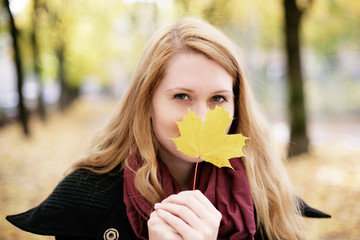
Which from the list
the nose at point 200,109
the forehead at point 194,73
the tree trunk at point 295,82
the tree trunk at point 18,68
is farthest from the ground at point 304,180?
the nose at point 200,109

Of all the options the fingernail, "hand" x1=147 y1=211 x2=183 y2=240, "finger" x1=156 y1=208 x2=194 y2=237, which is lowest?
"hand" x1=147 y1=211 x2=183 y2=240

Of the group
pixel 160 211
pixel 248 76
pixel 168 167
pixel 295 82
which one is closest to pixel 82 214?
pixel 168 167

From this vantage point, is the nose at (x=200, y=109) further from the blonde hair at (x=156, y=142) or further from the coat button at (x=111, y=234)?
the coat button at (x=111, y=234)

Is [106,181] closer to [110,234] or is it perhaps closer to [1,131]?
[110,234]

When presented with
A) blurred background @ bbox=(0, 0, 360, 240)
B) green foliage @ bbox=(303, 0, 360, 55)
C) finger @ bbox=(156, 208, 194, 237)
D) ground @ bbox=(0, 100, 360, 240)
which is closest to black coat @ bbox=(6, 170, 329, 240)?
blurred background @ bbox=(0, 0, 360, 240)

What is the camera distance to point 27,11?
12.6 meters

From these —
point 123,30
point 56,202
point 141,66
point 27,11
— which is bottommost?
point 56,202

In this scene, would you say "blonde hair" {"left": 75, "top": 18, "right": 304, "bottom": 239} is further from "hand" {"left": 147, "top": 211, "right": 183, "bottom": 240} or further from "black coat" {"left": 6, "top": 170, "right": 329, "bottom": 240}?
"hand" {"left": 147, "top": 211, "right": 183, "bottom": 240}

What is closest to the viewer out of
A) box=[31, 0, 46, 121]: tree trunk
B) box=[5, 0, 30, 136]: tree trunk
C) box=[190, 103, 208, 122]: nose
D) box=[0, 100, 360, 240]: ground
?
box=[190, 103, 208, 122]: nose

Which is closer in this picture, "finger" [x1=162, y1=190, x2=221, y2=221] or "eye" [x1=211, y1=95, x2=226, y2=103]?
"finger" [x1=162, y1=190, x2=221, y2=221]

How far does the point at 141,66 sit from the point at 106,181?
0.69 metres

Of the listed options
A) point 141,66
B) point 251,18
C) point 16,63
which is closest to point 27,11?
point 16,63

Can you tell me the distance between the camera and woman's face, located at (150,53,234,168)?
136cm

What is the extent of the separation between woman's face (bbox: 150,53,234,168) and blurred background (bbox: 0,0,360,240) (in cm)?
47
